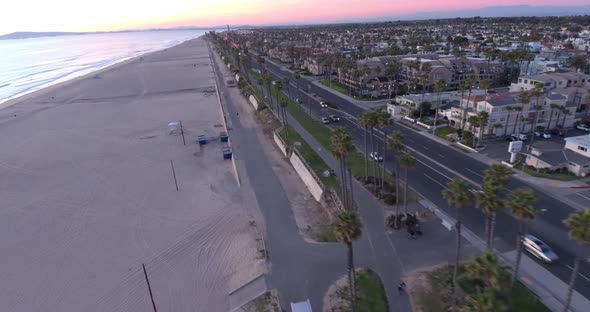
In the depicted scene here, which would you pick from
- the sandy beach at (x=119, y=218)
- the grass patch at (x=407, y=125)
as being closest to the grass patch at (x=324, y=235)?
the sandy beach at (x=119, y=218)

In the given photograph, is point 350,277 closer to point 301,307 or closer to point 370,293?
point 370,293

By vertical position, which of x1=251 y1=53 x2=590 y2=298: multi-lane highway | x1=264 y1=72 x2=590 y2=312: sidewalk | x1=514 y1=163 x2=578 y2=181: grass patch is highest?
x1=514 y1=163 x2=578 y2=181: grass patch

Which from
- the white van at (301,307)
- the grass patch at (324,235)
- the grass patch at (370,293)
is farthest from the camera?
the grass patch at (324,235)

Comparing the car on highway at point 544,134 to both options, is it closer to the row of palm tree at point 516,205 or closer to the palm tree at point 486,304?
the row of palm tree at point 516,205

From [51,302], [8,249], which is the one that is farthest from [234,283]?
[8,249]

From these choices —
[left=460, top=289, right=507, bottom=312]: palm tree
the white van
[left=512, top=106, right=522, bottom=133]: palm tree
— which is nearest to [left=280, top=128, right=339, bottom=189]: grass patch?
the white van

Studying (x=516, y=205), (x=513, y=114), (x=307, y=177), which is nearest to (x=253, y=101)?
(x=307, y=177)

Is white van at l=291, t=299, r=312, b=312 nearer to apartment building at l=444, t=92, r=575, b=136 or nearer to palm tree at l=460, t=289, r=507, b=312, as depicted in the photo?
palm tree at l=460, t=289, r=507, b=312
